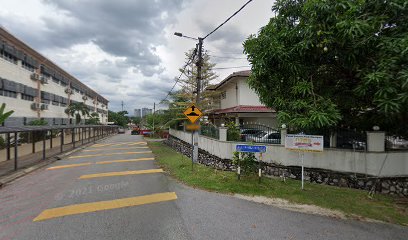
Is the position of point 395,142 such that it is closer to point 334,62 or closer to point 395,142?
point 395,142

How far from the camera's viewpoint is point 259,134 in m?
10.4

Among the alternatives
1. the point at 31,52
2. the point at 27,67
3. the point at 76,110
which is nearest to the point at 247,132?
the point at 27,67

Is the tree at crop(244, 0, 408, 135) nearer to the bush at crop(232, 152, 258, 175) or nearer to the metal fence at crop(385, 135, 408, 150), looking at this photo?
the metal fence at crop(385, 135, 408, 150)

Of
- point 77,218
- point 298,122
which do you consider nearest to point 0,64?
point 77,218

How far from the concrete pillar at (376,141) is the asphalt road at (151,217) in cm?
354

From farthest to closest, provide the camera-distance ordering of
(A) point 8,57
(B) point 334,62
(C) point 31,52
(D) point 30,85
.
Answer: (D) point 30,85 < (C) point 31,52 < (A) point 8,57 < (B) point 334,62

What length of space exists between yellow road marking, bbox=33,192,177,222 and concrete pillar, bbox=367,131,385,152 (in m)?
6.92

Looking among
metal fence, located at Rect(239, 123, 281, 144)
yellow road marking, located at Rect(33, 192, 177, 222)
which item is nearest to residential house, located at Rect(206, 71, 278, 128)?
metal fence, located at Rect(239, 123, 281, 144)

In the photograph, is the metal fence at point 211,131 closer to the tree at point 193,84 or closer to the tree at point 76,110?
the tree at point 193,84

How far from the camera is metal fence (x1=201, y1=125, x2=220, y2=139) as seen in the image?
39.9 feet

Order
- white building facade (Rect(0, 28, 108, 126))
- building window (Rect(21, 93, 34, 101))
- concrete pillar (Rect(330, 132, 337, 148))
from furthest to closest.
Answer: building window (Rect(21, 93, 34, 101)), white building facade (Rect(0, 28, 108, 126)), concrete pillar (Rect(330, 132, 337, 148))

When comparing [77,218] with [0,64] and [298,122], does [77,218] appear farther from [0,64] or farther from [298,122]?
[0,64]

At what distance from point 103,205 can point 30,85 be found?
30202 mm

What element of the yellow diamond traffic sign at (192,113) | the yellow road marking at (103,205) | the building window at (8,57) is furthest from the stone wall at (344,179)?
the building window at (8,57)
